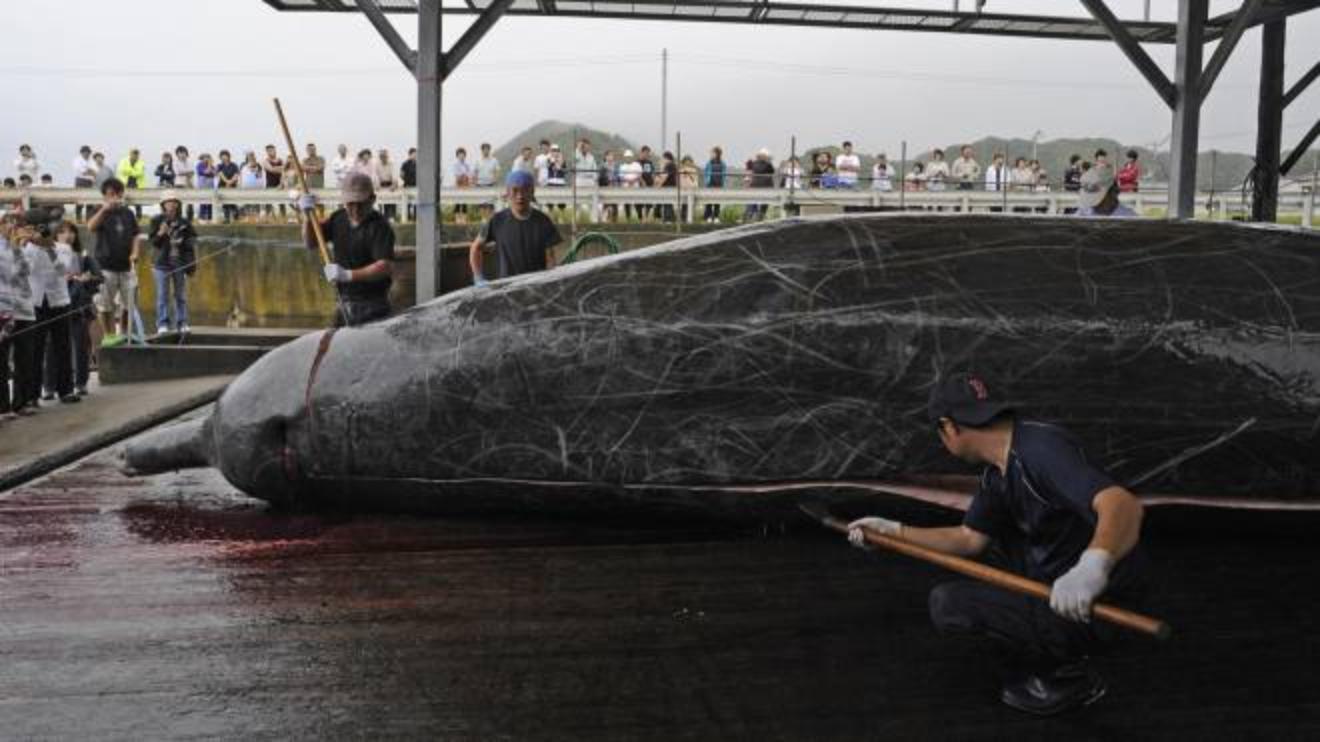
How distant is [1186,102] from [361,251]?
9.30 metres

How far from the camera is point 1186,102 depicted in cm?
1167

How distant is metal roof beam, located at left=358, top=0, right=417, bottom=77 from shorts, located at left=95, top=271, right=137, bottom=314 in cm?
446

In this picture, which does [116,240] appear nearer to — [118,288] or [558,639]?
[118,288]

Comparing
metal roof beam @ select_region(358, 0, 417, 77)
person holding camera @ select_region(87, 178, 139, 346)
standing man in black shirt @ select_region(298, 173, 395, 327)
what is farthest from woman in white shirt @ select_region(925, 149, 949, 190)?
standing man in black shirt @ select_region(298, 173, 395, 327)

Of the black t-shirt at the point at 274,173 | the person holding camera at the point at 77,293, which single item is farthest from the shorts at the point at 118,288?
the black t-shirt at the point at 274,173

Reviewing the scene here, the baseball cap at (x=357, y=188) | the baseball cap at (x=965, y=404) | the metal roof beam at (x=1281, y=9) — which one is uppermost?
the metal roof beam at (x=1281, y=9)

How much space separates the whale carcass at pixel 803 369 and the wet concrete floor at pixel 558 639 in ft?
0.95

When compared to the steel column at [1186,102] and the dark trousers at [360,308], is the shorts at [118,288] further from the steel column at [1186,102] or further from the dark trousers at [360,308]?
the steel column at [1186,102]

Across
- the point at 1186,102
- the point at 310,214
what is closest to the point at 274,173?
the point at 310,214

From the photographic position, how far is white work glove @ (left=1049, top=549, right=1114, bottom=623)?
8.76ft

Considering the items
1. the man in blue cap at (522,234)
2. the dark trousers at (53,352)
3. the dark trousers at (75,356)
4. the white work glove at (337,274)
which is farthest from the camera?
the dark trousers at (75,356)

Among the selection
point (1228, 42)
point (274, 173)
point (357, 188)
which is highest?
point (1228, 42)

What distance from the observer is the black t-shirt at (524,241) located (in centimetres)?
722

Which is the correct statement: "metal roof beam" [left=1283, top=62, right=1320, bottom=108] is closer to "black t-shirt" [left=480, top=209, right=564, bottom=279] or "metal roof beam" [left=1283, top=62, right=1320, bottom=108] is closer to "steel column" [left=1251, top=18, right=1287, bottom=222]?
"steel column" [left=1251, top=18, right=1287, bottom=222]
